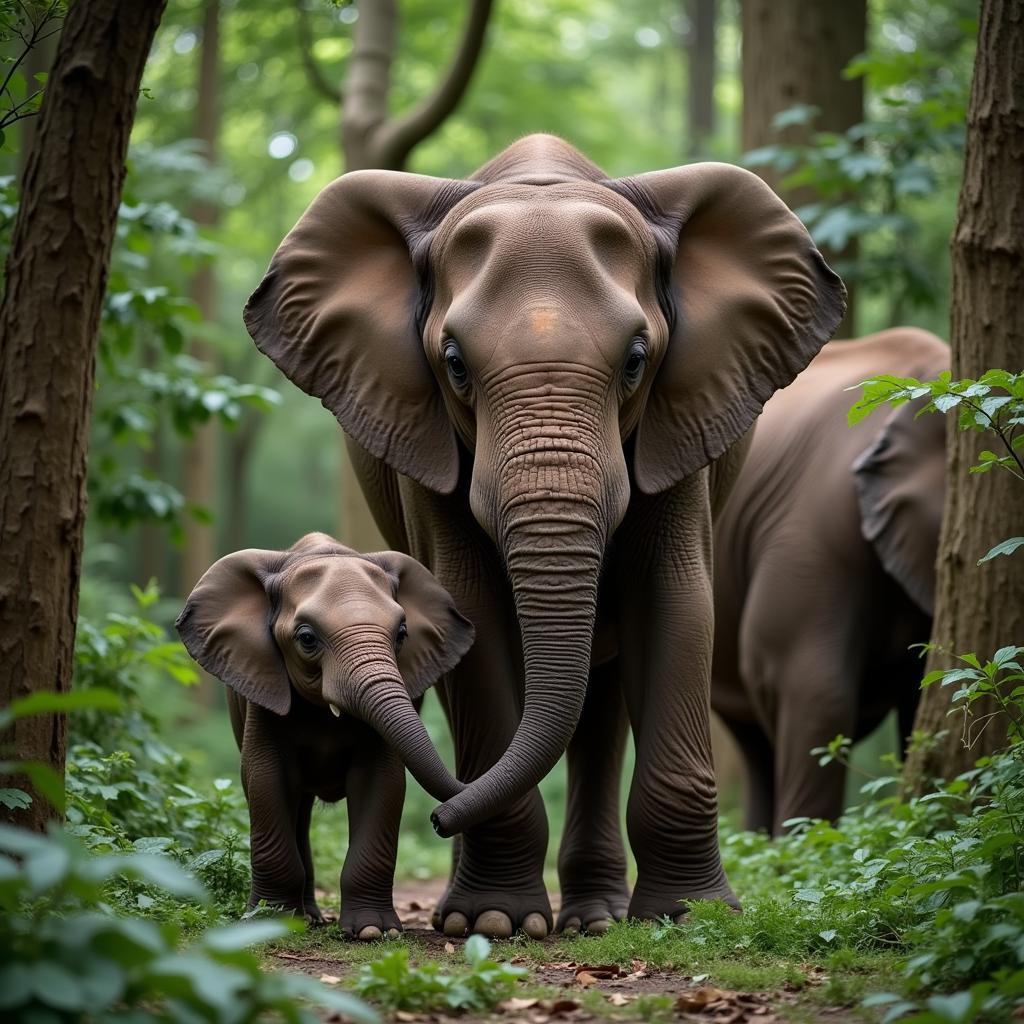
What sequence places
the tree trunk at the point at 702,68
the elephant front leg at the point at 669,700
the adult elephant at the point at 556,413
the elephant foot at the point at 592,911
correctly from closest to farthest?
the adult elephant at the point at 556,413
the elephant front leg at the point at 669,700
the elephant foot at the point at 592,911
the tree trunk at the point at 702,68

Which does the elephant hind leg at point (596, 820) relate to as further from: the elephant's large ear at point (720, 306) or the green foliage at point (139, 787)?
the elephant's large ear at point (720, 306)

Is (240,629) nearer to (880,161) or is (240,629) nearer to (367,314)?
(367,314)

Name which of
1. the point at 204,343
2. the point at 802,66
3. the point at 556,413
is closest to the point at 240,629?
the point at 556,413

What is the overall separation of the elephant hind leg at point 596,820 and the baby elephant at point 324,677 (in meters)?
1.15

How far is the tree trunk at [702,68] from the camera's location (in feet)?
83.1

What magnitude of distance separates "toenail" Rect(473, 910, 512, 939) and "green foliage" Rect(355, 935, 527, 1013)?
183 centimetres

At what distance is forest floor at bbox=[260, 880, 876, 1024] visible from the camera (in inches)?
199

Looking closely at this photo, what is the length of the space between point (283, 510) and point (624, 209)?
117 feet

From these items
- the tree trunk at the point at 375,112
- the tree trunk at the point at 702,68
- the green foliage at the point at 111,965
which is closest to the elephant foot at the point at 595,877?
the green foliage at the point at 111,965

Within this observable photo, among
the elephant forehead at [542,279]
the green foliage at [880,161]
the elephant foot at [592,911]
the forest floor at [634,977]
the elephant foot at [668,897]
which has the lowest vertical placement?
the elephant foot at [592,911]

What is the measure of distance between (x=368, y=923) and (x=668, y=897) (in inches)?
54.4

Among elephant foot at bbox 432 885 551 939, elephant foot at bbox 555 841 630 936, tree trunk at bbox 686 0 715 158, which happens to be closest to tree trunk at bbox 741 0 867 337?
elephant foot at bbox 555 841 630 936

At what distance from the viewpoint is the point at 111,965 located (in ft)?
11.7

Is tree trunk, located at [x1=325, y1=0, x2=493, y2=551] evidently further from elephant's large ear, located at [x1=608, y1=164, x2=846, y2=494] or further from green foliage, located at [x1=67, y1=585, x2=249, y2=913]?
elephant's large ear, located at [x1=608, y1=164, x2=846, y2=494]
